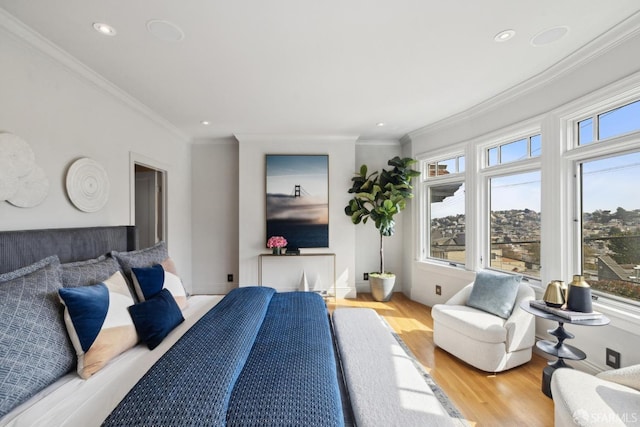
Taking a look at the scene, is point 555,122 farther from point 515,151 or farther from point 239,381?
point 239,381

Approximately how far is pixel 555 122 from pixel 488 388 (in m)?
2.38

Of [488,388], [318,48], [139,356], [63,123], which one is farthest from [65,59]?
[488,388]

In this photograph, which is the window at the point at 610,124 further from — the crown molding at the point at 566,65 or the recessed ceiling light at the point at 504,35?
the recessed ceiling light at the point at 504,35

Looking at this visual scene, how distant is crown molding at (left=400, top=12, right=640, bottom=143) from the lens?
1824 mm

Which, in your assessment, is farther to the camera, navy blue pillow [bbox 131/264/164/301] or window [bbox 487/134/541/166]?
window [bbox 487/134/541/166]

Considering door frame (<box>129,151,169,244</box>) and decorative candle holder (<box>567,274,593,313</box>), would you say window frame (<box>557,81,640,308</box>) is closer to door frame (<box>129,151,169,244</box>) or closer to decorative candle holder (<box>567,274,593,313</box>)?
decorative candle holder (<box>567,274,593,313</box>)

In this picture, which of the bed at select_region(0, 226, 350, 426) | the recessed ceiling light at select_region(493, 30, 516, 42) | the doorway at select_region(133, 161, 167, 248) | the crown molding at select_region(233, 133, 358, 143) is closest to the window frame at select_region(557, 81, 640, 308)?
the recessed ceiling light at select_region(493, 30, 516, 42)

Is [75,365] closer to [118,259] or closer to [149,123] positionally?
[118,259]

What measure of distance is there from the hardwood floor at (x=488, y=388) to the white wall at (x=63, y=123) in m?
3.26

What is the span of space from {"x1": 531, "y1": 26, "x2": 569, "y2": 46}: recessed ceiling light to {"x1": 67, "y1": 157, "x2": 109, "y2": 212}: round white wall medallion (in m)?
3.65

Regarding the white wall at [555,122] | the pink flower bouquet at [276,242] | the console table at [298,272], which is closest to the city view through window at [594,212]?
the white wall at [555,122]

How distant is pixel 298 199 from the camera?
421 cm

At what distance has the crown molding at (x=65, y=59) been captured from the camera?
1.69 meters

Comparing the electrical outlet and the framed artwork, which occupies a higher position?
the framed artwork
